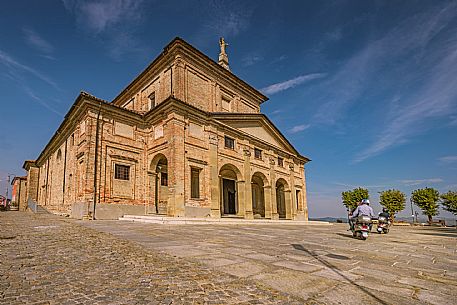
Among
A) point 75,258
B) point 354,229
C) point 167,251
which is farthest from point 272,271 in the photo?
point 354,229

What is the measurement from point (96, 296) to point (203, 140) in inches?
652

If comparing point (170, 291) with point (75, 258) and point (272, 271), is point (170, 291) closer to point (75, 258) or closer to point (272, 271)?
point (272, 271)

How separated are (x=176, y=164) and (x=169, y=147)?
1.33m

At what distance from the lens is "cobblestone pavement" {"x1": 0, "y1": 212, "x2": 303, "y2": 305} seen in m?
2.63

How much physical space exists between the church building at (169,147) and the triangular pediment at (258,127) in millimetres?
101

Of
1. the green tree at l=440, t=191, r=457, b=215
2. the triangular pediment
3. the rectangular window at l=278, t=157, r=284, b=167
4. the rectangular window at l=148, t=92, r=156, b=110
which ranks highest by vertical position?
the rectangular window at l=148, t=92, r=156, b=110

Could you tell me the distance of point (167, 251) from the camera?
5047 millimetres

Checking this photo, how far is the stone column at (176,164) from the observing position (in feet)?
53.2

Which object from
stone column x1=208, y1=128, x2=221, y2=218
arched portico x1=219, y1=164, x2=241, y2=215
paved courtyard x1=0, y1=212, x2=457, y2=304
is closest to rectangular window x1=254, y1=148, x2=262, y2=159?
arched portico x1=219, y1=164, x2=241, y2=215

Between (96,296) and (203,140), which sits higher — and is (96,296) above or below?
below

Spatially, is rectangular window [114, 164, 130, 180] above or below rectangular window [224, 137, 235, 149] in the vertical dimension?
below

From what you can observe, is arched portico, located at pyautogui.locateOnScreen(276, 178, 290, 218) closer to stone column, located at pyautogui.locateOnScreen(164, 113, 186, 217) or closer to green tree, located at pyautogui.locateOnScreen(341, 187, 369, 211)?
stone column, located at pyautogui.locateOnScreen(164, 113, 186, 217)

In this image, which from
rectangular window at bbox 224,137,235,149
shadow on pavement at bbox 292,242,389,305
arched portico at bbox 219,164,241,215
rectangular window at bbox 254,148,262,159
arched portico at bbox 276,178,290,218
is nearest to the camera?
shadow on pavement at bbox 292,242,389,305

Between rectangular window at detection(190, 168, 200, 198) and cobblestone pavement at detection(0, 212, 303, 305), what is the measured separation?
43.9 ft
